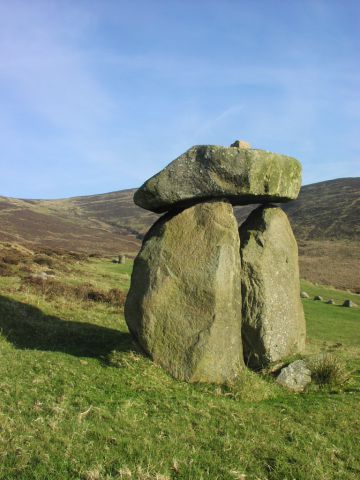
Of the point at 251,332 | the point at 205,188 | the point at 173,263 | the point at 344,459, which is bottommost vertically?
the point at 344,459

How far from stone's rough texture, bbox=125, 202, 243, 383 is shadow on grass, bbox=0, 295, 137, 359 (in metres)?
1.21

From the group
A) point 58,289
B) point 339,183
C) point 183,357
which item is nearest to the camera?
point 183,357

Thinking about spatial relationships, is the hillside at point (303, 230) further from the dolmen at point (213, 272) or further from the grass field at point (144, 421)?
the grass field at point (144, 421)

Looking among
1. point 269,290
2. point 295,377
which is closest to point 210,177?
point 269,290

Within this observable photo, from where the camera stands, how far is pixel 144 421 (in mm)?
8719

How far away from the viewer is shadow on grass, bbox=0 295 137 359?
13148 mm

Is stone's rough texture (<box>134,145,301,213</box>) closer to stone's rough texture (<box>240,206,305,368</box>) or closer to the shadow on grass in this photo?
stone's rough texture (<box>240,206,305,368</box>)

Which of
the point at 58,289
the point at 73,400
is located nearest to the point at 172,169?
the point at 73,400

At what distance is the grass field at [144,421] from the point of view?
23.2 ft

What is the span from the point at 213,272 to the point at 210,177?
256 centimetres

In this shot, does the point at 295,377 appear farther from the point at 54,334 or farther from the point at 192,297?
the point at 54,334

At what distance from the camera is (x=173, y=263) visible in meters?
12.2

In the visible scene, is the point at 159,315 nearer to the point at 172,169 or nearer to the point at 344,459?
the point at 172,169

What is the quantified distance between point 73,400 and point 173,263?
4.39 meters
